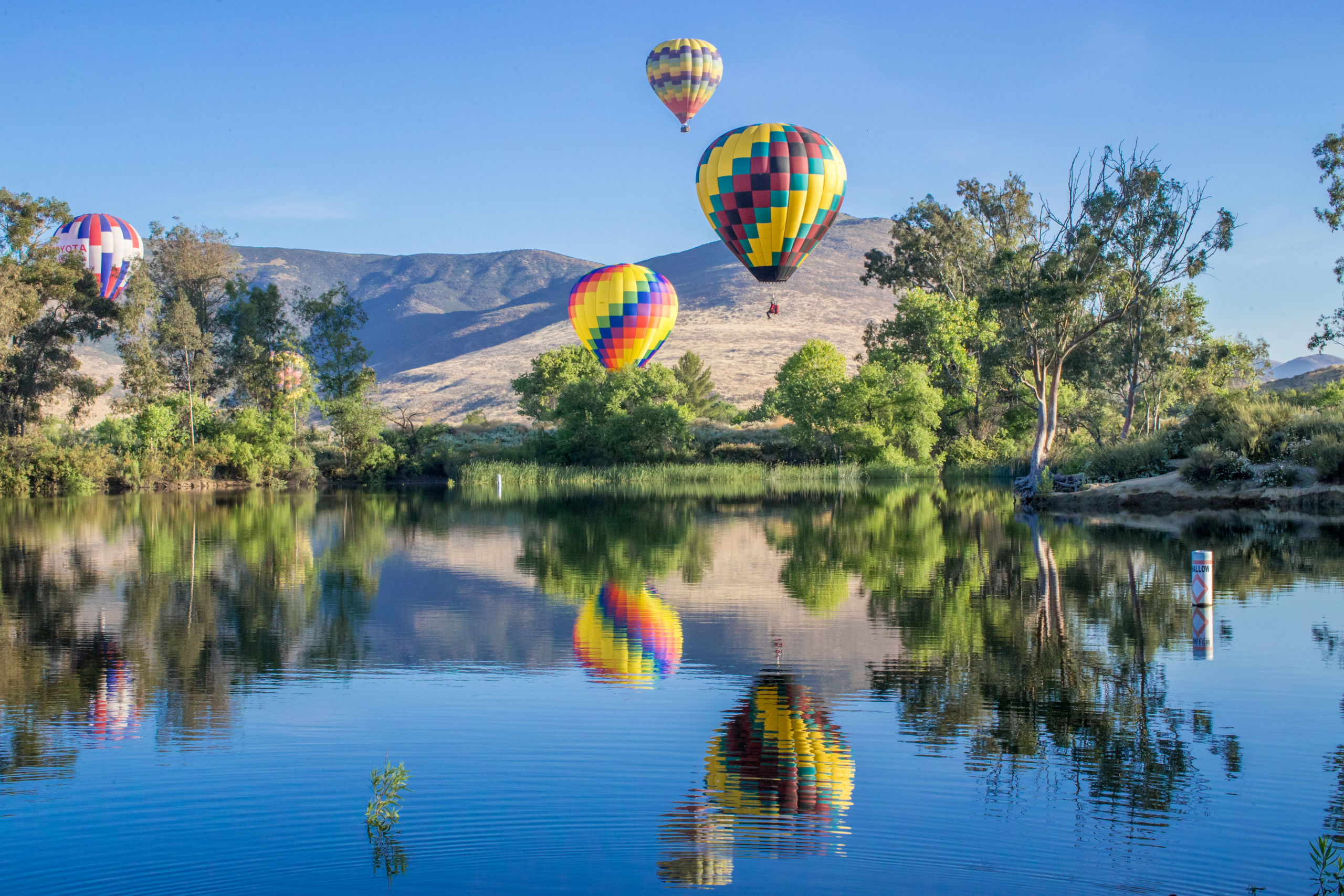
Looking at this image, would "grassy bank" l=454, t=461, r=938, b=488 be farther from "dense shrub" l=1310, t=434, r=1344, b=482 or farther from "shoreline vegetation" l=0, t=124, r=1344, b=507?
"dense shrub" l=1310, t=434, r=1344, b=482

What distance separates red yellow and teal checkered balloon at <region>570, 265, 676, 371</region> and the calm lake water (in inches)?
1472

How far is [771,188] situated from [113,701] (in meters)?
31.5

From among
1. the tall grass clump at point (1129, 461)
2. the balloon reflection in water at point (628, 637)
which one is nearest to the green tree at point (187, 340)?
the tall grass clump at point (1129, 461)

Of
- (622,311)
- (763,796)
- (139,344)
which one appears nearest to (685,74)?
(622,311)

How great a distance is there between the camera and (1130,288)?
1437 inches

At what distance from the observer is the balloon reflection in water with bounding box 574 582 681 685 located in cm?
1024

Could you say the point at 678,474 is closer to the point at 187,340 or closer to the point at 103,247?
the point at 187,340

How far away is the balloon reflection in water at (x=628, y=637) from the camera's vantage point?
10.2m

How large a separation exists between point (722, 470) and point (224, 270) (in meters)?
29.5

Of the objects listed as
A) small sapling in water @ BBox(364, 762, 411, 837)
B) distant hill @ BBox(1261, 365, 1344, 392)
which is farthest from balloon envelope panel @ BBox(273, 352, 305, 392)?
distant hill @ BBox(1261, 365, 1344, 392)

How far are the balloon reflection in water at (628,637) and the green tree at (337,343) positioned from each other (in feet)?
164

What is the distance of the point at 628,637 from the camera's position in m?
11.9

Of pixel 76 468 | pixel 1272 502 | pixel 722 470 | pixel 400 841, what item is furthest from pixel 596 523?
pixel 76 468

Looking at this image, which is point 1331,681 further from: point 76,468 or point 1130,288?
point 76,468
